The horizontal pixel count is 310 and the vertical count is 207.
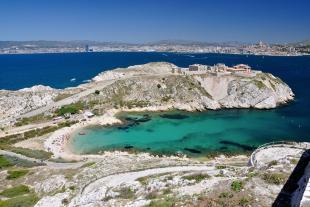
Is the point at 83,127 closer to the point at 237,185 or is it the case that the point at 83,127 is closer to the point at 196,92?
the point at 196,92

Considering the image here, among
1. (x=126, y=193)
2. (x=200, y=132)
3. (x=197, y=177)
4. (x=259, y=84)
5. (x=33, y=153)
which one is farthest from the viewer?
(x=259, y=84)

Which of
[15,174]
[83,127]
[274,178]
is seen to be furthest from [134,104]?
[274,178]

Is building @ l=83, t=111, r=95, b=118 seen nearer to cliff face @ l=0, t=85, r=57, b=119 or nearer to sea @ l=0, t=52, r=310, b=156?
sea @ l=0, t=52, r=310, b=156

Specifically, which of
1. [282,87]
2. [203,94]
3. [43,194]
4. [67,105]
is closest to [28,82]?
[67,105]

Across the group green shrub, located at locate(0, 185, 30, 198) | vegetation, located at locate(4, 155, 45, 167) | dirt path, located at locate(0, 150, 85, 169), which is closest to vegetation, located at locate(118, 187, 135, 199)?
green shrub, located at locate(0, 185, 30, 198)

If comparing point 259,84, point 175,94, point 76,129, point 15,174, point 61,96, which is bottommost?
point 76,129

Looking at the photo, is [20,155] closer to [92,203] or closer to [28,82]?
[92,203]
